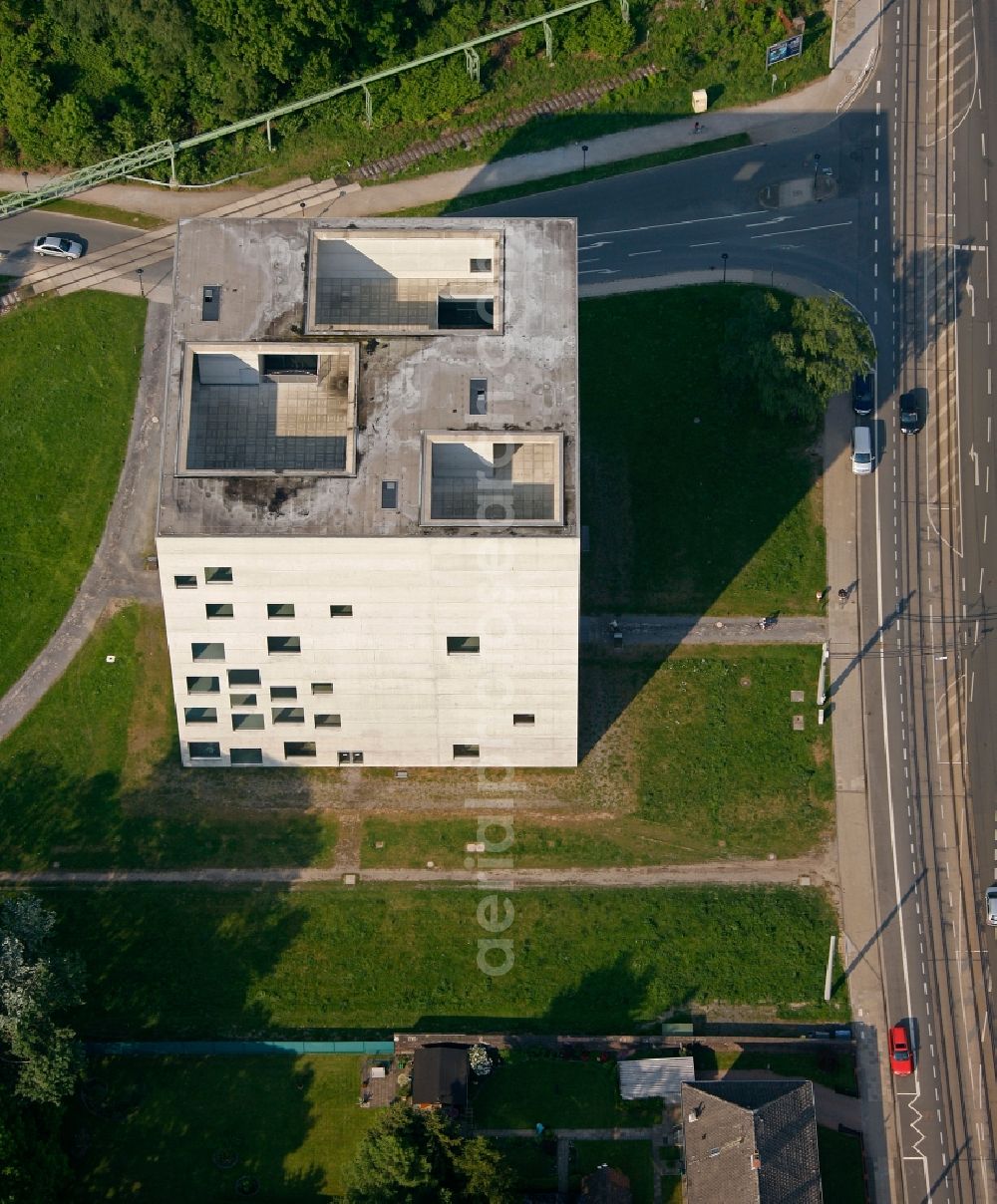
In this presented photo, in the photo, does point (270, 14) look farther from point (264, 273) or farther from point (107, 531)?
point (107, 531)

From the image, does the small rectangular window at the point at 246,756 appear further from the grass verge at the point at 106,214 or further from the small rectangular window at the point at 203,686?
the grass verge at the point at 106,214

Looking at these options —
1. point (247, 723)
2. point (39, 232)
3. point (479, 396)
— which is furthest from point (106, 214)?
point (247, 723)

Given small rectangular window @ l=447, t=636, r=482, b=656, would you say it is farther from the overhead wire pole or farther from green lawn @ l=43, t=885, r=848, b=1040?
the overhead wire pole

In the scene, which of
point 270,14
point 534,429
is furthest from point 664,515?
point 270,14

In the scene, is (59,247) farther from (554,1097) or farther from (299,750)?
(554,1097)

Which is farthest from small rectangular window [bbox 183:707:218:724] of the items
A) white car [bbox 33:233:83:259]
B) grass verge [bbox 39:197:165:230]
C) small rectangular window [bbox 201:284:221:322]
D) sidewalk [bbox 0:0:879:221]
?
sidewalk [bbox 0:0:879:221]

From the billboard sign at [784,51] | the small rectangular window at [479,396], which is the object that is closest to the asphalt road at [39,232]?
the small rectangular window at [479,396]

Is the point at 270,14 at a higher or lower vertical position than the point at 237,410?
higher
